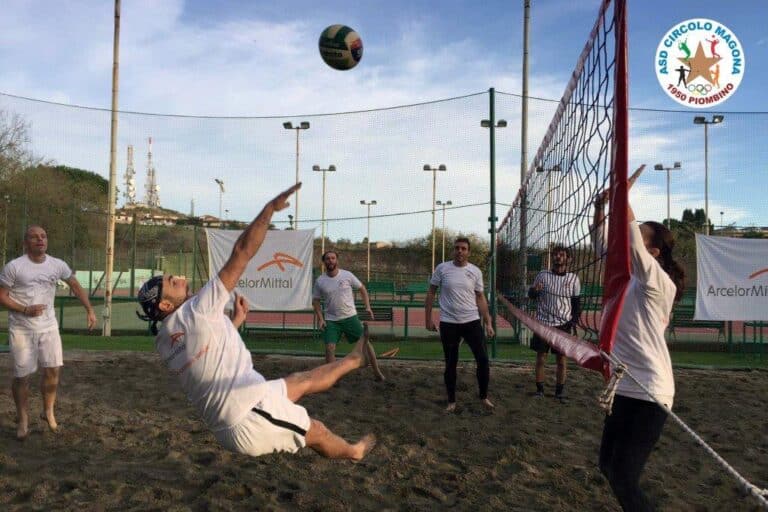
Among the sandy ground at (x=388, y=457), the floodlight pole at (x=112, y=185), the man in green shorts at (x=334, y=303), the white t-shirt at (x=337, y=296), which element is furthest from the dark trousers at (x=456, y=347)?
the floodlight pole at (x=112, y=185)

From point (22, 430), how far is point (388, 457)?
3.04 meters

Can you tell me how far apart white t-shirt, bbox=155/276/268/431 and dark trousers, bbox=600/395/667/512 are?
1.64 meters

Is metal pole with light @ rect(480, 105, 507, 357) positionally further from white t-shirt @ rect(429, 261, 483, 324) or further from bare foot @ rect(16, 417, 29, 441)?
bare foot @ rect(16, 417, 29, 441)

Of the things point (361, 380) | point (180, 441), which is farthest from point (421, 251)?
point (180, 441)

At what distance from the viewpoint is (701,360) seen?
9.46 metres

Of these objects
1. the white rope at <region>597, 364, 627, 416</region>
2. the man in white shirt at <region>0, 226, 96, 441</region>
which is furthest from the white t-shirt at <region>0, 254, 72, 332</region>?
the white rope at <region>597, 364, 627, 416</region>

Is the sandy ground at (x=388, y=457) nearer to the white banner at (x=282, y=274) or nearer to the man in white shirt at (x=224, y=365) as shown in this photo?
the man in white shirt at (x=224, y=365)

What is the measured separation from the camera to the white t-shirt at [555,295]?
647cm

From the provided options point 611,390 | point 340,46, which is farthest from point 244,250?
point 340,46

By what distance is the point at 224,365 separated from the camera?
2.83 meters

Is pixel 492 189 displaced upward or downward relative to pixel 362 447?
upward

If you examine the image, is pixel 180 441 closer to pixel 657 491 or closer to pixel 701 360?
pixel 657 491

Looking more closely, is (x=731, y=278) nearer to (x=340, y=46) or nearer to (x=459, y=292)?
(x=459, y=292)

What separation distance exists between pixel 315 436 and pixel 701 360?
8.39m
